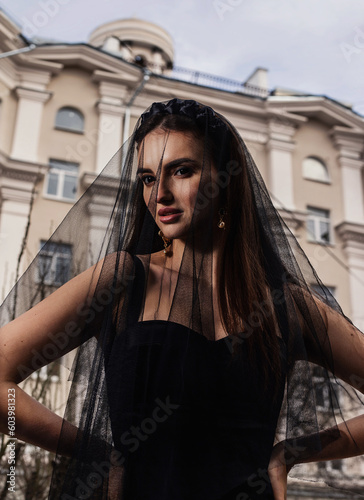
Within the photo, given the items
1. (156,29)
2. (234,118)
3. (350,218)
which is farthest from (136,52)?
(350,218)

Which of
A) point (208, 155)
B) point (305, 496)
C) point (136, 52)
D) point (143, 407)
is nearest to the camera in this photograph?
point (143, 407)

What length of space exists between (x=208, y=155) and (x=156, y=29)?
57.2ft

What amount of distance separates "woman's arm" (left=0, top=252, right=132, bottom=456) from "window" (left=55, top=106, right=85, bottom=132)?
10290 millimetres

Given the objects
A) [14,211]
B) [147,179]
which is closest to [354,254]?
[14,211]

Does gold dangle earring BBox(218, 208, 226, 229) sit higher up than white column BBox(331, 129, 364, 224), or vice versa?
white column BBox(331, 129, 364, 224)

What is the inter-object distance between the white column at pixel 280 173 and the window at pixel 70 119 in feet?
11.7

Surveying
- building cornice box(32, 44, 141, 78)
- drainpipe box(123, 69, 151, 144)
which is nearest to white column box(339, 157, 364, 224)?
drainpipe box(123, 69, 151, 144)

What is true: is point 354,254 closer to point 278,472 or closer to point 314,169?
point 314,169

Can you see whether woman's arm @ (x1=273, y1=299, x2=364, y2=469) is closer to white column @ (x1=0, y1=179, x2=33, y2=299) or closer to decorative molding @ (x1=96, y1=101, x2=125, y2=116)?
white column @ (x1=0, y1=179, x2=33, y2=299)

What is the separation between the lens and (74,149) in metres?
11.1

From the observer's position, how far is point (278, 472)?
1.14 meters

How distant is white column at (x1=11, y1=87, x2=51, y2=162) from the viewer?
34.4 feet

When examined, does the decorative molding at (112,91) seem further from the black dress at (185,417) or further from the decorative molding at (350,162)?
the black dress at (185,417)

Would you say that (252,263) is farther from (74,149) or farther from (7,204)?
(74,149)
